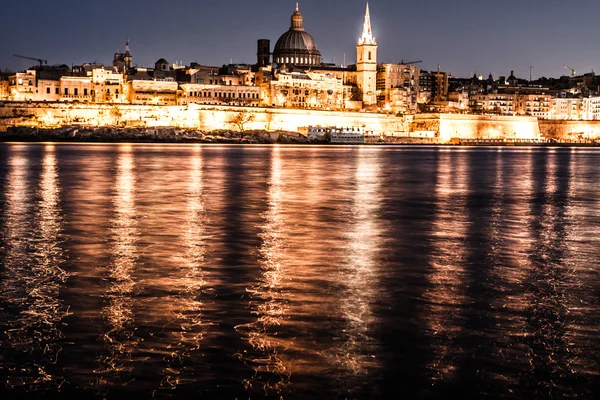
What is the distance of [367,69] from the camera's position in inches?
3487

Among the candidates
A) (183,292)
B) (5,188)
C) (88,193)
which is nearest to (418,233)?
(183,292)

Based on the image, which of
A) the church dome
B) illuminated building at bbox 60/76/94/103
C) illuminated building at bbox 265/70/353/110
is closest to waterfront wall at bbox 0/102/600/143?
illuminated building at bbox 265/70/353/110

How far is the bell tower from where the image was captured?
289 feet

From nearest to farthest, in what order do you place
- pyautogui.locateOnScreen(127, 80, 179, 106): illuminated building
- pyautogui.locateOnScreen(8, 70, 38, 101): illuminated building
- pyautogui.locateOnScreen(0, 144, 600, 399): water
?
pyautogui.locateOnScreen(0, 144, 600, 399): water → pyautogui.locateOnScreen(8, 70, 38, 101): illuminated building → pyautogui.locateOnScreen(127, 80, 179, 106): illuminated building

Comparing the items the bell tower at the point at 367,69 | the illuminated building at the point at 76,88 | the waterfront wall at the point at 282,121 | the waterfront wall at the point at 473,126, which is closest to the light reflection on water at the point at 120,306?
the waterfront wall at the point at 282,121

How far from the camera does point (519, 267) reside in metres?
7.48

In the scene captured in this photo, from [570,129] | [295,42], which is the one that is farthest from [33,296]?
[570,129]

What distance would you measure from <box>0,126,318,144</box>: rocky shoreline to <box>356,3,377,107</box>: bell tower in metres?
18.4

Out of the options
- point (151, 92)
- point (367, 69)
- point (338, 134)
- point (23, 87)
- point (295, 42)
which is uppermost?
point (295, 42)

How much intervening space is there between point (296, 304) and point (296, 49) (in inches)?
3370

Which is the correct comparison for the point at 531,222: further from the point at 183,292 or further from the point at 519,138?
the point at 519,138

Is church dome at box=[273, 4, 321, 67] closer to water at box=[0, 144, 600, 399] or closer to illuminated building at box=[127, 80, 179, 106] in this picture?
illuminated building at box=[127, 80, 179, 106]

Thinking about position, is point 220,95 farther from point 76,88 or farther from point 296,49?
point 296,49

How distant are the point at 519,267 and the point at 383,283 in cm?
171
